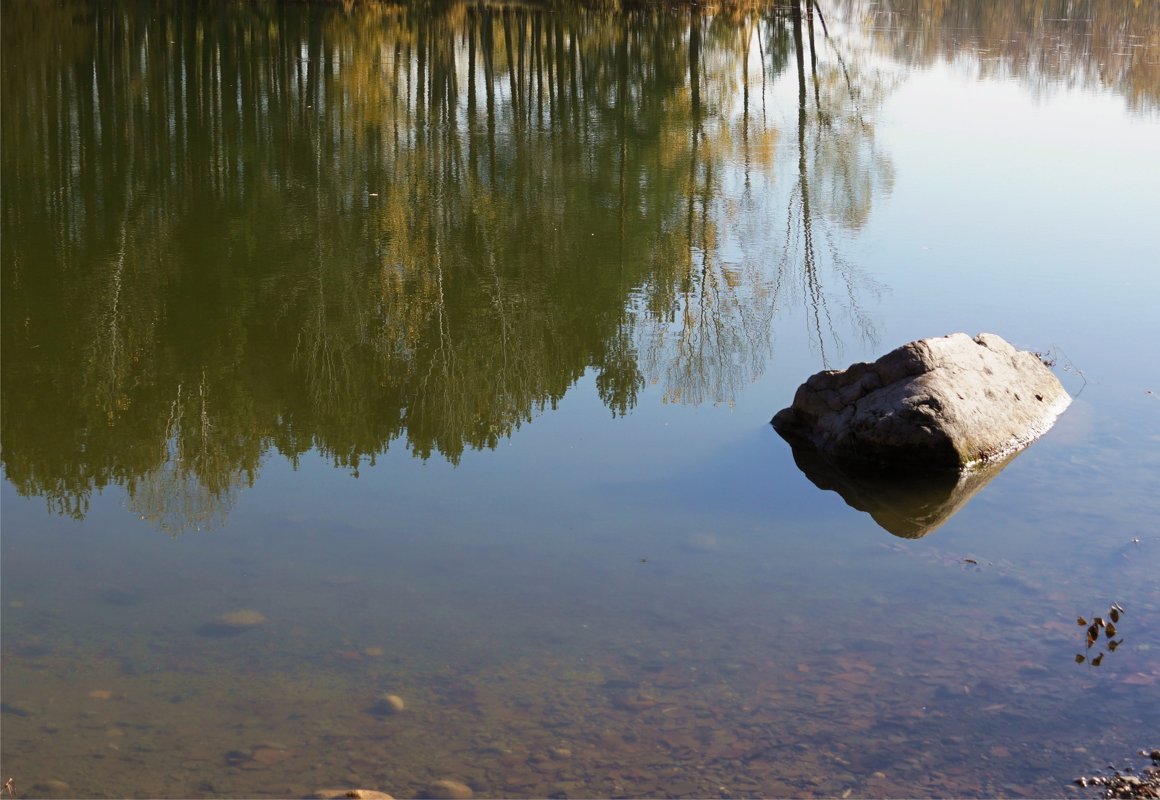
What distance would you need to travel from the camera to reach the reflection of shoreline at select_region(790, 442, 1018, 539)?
838cm

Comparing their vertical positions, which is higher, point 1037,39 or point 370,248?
point 1037,39

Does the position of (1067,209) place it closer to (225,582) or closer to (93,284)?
(93,284)

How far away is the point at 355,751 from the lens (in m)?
5.59

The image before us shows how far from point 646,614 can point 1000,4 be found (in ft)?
190

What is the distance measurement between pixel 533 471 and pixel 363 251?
653 centimetres

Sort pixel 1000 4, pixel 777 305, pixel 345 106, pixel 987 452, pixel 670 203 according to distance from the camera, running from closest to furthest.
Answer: pixel 987 452
pixel 777 305
pixel 670 203
pixel 345 106
pixel 1000 4

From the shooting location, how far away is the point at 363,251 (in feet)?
48.1

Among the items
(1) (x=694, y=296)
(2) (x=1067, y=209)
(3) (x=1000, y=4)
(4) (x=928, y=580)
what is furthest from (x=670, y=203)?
(3) (x=1000, y=4)

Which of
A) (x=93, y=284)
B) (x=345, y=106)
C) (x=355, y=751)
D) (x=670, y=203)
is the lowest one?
(x=355, y=751)

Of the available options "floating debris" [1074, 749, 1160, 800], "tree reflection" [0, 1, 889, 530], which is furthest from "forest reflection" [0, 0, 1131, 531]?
"floating debris" [1074, 749, 1160, 800]

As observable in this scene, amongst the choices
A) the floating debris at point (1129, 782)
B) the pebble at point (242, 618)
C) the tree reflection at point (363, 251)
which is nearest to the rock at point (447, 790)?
the pebble at point (242, 618)

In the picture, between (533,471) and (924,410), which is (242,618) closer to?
(533,471)

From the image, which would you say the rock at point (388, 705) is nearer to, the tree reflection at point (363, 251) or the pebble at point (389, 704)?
the pebble at point (389, 704)

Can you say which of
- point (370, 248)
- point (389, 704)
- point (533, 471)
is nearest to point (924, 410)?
point (533, 471)
